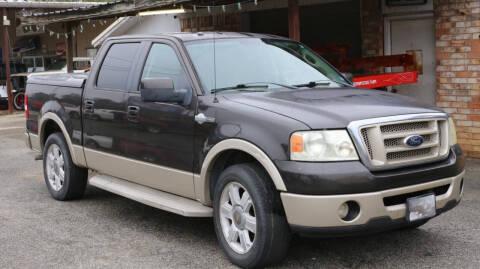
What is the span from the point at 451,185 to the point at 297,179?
51.7 inches

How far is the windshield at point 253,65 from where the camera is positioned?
568 cm

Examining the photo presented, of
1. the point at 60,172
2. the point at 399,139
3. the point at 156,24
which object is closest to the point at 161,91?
the point at 399,139

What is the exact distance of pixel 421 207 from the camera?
15.6ft

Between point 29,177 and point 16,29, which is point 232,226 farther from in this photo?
point 16,29

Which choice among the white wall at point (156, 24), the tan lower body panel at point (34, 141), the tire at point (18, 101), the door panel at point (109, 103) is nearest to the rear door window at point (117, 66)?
the door panel at point (109, 103)

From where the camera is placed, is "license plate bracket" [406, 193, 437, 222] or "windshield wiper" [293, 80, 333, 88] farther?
"windshield wiper" [293, 80, 333, 88]

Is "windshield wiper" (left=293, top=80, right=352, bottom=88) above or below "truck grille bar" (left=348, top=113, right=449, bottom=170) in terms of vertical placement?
above

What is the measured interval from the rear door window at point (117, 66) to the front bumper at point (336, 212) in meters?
2.58

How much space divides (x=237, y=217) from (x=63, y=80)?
11.3 ft

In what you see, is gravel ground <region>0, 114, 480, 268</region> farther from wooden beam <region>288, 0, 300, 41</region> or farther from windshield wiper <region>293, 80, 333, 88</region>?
wooden beam <region>288, 0, 300, 41</region>

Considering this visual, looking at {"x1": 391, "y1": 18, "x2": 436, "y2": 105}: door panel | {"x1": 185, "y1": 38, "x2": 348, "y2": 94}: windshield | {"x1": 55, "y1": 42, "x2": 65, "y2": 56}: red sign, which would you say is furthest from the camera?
{"x1": 55, "y1": 42, "x2": 65, "y2": 56}: red sign

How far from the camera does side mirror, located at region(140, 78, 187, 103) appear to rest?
5406 millimetres

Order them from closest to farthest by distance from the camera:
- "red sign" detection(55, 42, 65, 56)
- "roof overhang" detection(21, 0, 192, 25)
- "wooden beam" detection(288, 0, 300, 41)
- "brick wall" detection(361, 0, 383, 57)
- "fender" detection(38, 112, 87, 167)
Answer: "fender" detection(38, 112, 87, 167) → "wooden beam" detection(288, 0, 300, 41) → "brick wall" detection(361, 0, 383, 57) → "roof overhang" detection(21, 0, 192, 25) → "red sign" detection(55, 42, 65, 56)

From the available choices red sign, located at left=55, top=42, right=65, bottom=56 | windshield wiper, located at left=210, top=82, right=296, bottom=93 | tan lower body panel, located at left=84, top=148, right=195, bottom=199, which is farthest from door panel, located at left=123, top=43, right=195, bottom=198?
red sign, located at left=55, top=42, right=65, bottom=56
